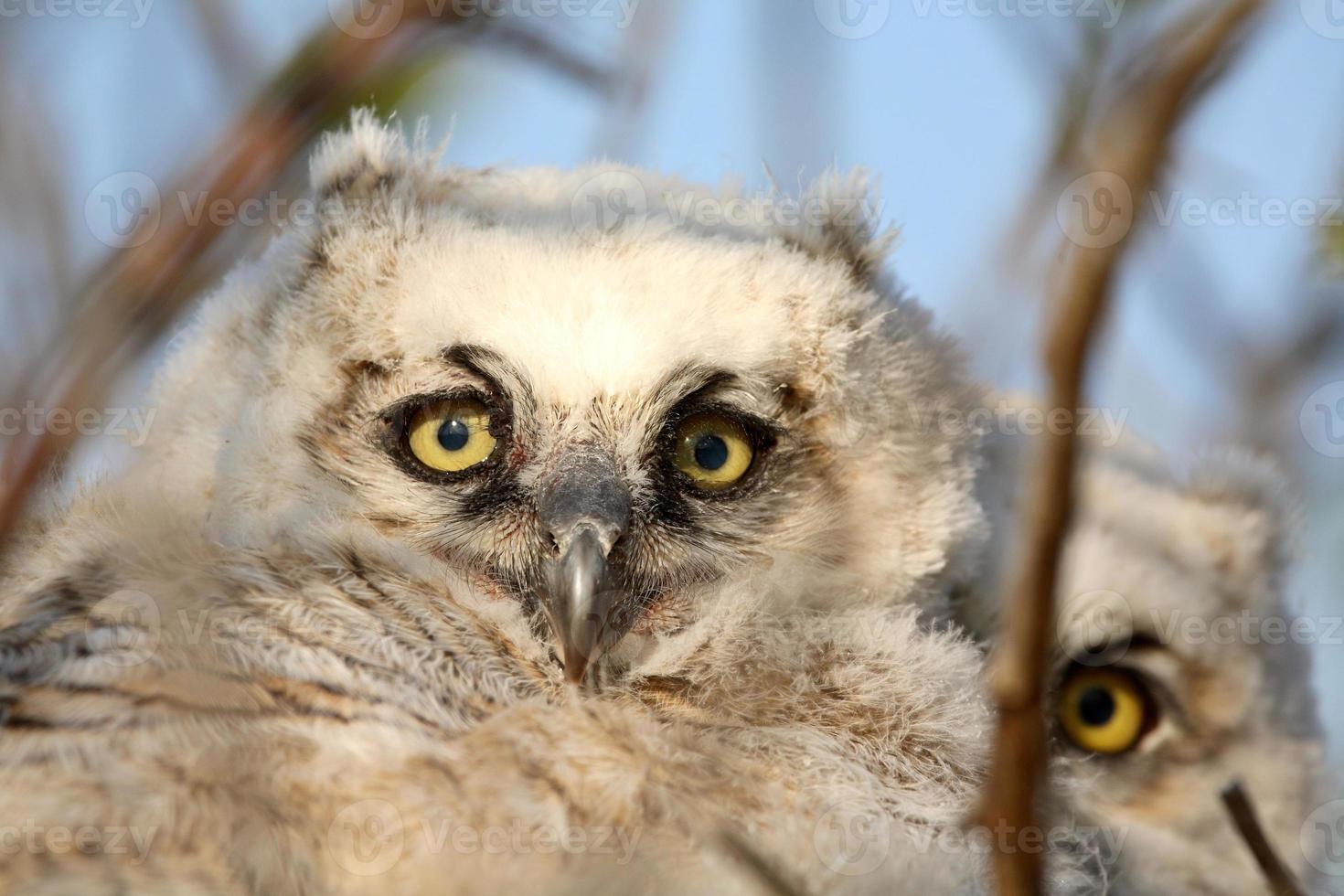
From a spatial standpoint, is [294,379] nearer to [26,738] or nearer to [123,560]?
[123,560]

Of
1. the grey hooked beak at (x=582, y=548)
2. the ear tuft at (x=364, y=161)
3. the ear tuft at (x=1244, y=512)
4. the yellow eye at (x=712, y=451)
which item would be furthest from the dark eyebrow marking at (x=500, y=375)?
the ear tuft at (x=1244, y=512)

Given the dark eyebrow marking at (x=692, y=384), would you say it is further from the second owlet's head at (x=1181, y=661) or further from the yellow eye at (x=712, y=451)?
the second owlet's head at (x=1181, y=661)

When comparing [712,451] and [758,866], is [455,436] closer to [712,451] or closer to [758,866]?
[712,451]

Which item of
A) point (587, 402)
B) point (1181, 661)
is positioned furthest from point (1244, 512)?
point (587, 402)

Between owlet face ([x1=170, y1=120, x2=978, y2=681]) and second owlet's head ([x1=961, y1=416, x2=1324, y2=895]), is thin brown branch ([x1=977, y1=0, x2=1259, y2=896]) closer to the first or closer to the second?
owlet face ([x1=170, y1=120, x2=978, y2=681])

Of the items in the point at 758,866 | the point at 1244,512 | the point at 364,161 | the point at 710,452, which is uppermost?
the point at 364,161

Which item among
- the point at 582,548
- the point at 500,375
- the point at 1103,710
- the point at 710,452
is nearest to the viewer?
the point at 582,548

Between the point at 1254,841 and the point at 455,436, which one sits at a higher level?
the point at 455,436
